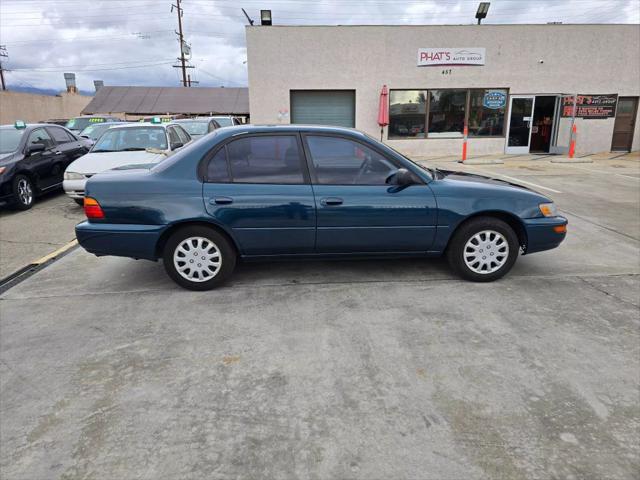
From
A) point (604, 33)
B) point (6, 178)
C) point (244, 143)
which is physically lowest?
point (6, 178)

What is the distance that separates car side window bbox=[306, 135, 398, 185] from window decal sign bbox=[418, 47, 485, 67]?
1287 cm

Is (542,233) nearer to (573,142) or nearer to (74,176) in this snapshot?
(74,176)

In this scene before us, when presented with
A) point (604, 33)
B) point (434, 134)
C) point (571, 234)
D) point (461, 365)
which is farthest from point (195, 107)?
point (461, 365)

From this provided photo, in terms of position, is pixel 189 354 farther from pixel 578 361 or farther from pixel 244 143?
pixel 578 361

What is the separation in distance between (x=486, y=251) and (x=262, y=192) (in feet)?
7.36

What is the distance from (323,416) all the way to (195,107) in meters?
33.2

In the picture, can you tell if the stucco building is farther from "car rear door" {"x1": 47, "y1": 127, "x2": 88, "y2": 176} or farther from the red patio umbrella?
"car rear door" {"x1": 47, "y1": 127, "x2": 88, "y2": 176}

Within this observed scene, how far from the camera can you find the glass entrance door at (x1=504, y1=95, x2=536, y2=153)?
1627 cm

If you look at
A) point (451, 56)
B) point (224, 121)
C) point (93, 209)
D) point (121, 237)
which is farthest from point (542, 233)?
point (451, 56)

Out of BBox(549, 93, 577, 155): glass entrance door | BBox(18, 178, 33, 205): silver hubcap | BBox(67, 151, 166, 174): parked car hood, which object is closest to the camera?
BBox(67, 151, 166, 174): parked car hood

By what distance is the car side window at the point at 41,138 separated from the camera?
8.96 metres

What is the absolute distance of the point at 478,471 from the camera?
221 cm

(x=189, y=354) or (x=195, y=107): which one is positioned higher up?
(x=195, y=107)

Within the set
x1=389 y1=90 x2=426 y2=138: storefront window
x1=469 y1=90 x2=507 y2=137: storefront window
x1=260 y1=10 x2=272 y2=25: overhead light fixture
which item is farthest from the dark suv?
x1=469 y1=90 x2=507 y2=137: storefront window
